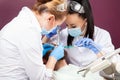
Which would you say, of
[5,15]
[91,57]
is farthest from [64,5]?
[5,15]

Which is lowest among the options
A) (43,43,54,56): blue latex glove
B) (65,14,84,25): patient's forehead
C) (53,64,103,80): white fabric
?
(53,64,103,80): white fabric

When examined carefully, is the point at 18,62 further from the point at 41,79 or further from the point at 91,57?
the point at 91,57

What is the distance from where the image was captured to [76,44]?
193 cm

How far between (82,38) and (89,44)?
0.11m

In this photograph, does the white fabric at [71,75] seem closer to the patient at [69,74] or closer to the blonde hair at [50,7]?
the patient at [69,74]

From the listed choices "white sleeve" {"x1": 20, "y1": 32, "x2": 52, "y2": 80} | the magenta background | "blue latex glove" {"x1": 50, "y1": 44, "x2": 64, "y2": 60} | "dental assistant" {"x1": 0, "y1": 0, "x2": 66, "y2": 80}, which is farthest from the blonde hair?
the magenta background

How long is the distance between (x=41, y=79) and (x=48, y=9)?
395 mm

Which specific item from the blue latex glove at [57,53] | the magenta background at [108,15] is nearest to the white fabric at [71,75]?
the blue latex glove at [57,53]

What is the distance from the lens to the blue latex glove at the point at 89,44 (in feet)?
5.99

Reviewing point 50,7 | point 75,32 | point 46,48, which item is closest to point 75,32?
point 75,32

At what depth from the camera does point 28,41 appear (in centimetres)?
137

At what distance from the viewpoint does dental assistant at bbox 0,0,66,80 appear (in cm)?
138

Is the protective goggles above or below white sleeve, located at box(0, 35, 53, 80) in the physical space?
above

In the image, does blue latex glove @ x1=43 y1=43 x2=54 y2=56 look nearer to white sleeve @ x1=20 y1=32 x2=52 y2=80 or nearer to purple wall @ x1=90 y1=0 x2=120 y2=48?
white sleeve @ x1=20 y1=32 x2=52 y2=80
